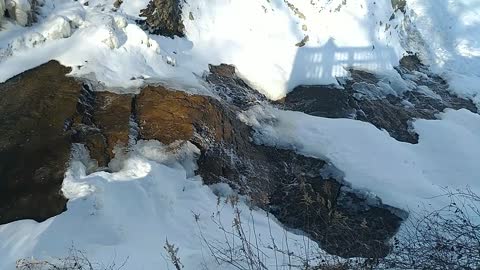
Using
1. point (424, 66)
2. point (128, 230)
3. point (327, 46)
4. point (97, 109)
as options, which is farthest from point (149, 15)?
point (424, 66)

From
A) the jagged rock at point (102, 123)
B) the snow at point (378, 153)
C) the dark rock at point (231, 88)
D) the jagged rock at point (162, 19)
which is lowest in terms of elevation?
the snow at point (378, 153)

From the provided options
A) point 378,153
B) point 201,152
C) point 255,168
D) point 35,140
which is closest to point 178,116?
point 201,152

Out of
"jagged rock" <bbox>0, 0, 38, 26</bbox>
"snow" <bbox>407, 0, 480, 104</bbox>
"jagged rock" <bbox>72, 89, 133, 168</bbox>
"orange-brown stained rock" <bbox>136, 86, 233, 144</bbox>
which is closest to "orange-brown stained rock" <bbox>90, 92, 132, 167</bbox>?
"jagged rock" <bbox>72, 89, 133, 168</bbox>

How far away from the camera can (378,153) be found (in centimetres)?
766

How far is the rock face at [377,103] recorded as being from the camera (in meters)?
8.75

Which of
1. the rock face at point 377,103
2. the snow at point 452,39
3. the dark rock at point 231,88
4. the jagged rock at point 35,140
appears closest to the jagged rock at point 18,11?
the jagged rock at point 35,140

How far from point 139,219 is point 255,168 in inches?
94.4

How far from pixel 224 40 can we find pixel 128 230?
5.56m

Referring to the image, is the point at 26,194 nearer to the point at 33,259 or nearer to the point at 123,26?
the point at 33,259

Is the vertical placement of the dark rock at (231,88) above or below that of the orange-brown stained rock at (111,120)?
below

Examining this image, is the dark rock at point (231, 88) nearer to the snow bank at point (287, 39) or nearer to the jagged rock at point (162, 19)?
the snow bank at point (287, 39)

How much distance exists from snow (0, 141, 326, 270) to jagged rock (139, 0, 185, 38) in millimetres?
3174

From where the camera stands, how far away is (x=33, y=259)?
3.47 m

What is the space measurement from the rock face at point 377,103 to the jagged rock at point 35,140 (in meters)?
4.02
